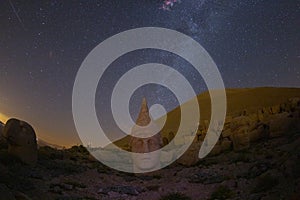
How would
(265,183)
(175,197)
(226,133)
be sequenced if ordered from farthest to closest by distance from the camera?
(226,133)
(175,197)
(265,183)

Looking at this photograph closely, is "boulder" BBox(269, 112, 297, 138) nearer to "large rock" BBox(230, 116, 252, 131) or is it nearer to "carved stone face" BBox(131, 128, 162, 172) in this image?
"large rock" BBox(230, 116, 252, 131)

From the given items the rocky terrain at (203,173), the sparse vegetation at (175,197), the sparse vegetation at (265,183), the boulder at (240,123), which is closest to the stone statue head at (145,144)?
the rocky terrain at (203,173)

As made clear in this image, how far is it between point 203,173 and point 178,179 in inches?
72.7

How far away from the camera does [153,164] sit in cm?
2488

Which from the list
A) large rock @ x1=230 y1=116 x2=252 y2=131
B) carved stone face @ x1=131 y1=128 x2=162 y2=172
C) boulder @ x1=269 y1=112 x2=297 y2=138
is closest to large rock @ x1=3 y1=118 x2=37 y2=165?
carved stone face @ x1=131 y1=128 x2=162 y2=172

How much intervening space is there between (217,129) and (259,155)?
11301mm

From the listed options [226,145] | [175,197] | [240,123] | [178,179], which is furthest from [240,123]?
[175,197]

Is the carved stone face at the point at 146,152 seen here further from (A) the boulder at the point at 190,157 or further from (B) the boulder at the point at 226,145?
(B) the boulder at the point at 226,145

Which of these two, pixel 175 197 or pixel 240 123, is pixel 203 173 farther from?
pixel 240 123

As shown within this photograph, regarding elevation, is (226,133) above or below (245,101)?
below

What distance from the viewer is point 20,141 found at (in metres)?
21.1

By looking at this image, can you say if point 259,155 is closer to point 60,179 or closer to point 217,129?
point 217,129

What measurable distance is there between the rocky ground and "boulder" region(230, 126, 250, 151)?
28.0 inches

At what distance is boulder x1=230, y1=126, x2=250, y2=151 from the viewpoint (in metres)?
26.3
